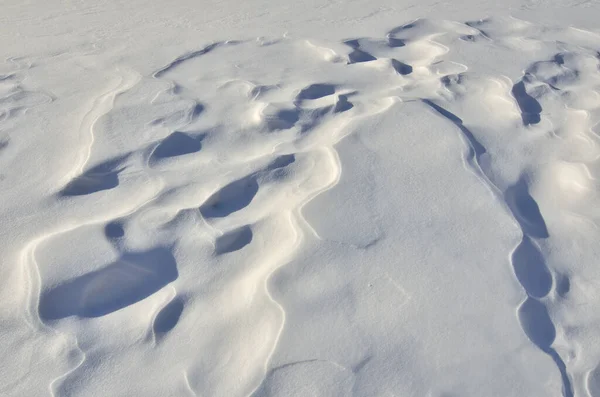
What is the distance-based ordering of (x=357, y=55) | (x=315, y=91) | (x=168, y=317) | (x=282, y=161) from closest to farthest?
1. (x=168, y=317)
2. (x=282, y=161)
3. (x=315, y=91)
4. (x=357, y=55)

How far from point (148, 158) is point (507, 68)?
1.62 m

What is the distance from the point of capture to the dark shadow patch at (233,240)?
170cm

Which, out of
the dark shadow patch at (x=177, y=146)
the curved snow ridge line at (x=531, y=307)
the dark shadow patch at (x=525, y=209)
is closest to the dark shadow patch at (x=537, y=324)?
the curved snow ridge line at (x=531, y=307)

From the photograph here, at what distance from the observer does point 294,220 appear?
5.83 ft

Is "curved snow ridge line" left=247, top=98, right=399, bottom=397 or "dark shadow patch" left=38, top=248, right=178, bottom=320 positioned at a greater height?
"dark shadow patch" left=38, top=248, right=178, bottom=320

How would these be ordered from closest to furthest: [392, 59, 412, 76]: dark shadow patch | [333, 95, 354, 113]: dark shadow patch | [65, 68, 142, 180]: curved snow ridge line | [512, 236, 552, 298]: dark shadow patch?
[512, 236, 552, 298]: dark shadow patch
[65, 68, 142, 180]: curved snow ridge line
[333, 95, 354, 113]: dark shadow patch
[392, 59, 412, 76]: dark shadow patch

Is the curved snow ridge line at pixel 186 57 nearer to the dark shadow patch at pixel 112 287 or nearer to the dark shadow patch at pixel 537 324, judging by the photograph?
the dark shadow patch at pixel 112 287

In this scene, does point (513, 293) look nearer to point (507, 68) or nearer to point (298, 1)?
point (507, 68)

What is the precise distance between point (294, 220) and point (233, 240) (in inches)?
6.8

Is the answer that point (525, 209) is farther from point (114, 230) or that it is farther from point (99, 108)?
point (99, 108)

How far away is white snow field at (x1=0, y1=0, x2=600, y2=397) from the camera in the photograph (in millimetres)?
1437

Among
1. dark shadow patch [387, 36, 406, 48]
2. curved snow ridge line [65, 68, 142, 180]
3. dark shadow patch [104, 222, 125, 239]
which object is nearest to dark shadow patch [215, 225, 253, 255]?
dark shadow patch [104, 222, 125, 239]

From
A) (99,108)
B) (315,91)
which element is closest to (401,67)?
(315,91)

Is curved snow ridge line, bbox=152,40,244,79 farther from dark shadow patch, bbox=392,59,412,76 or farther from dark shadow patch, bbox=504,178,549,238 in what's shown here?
dark shadow patch, bbox=504,178,549,238
